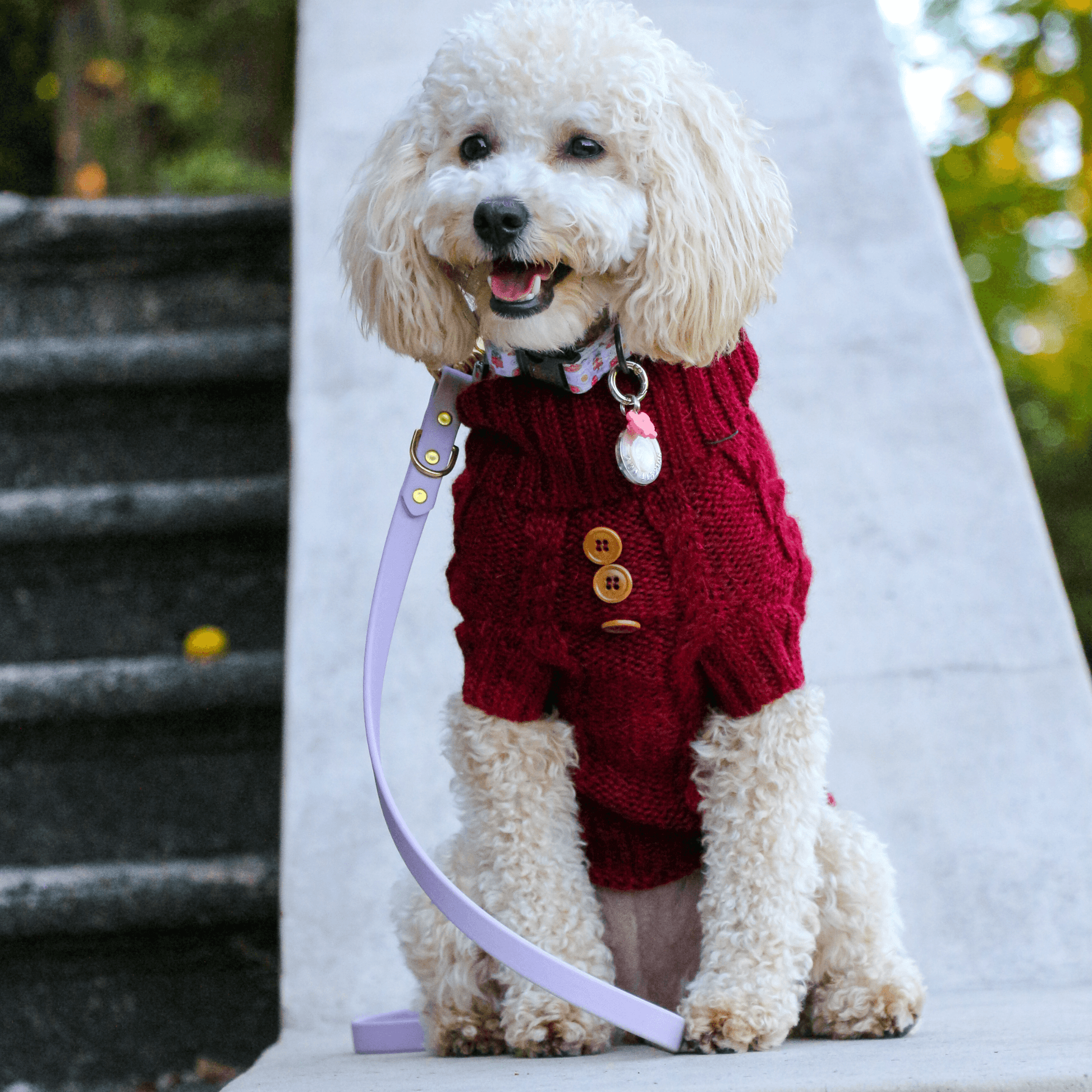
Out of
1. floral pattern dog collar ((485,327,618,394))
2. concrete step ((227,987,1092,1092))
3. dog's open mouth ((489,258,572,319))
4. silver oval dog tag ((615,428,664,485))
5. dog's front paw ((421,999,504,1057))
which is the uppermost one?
dog's open mouth ((489,258,572,319))

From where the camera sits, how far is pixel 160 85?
13.9ft

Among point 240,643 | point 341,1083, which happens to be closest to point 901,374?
point 240,643

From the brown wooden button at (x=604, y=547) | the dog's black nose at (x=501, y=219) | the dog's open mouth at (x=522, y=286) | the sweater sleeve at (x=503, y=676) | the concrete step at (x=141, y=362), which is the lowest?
the sweater sleeve at (x=503, y=676)

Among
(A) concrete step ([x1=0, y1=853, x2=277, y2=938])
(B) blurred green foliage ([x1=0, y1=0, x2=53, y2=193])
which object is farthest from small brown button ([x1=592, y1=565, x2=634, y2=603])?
(B) blurred green foliage ([x1=0, y1=0, x2=53, y2=193])

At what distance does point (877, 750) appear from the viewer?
214cm

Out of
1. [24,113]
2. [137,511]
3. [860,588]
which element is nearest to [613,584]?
[860,588]

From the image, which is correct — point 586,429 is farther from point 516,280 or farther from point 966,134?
point 966,134

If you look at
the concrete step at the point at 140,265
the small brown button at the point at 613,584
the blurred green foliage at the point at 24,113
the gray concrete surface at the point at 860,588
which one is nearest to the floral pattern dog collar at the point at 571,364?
the small brown button at the point at 613,584

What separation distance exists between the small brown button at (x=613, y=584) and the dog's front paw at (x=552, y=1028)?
0.48 metres

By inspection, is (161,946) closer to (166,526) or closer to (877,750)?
(166,526)

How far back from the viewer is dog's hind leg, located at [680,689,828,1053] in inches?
53.6

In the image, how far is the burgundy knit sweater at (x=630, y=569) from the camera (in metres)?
1.35

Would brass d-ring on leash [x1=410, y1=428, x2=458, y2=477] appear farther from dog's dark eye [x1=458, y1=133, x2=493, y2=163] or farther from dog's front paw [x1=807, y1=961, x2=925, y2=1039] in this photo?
dog's front paw [x1=807, y1=961, x2=925, y2=1039]

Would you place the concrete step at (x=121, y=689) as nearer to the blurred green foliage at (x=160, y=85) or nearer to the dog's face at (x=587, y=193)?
the dog's face at (x=587, y=193)
